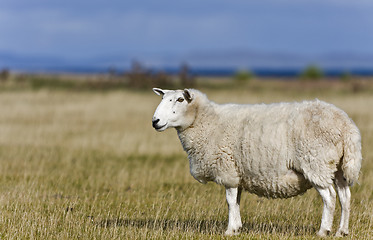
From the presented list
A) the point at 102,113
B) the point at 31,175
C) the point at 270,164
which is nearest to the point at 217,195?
the point at 270,164

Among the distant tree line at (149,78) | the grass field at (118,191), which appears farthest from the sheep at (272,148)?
the distant tree line at (149,78)

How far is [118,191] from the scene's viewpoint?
1102 centimetres

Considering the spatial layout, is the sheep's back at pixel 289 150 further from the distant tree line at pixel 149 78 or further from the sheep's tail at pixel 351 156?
the distant tree line at pixel 149 78

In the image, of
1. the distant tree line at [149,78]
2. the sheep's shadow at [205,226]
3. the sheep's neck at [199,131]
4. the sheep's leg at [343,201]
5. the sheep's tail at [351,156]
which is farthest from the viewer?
the distant tree line at [149,78]

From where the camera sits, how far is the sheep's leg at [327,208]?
6.93 metres

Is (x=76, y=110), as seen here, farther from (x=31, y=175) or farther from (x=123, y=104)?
(x=31, y=175)

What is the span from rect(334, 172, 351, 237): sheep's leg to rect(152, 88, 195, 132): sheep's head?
2.25 metres

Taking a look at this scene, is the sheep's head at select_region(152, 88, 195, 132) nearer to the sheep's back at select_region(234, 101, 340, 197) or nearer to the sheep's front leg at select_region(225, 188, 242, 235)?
the sheep's back at select_region(234, 101, 340, 197)

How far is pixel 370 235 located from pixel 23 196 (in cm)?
611

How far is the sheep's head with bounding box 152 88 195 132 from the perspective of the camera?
24.0ft

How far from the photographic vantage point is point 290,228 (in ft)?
25.9

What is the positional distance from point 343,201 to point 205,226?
217cm

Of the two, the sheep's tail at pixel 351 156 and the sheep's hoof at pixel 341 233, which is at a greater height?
the sheep's tail at pixel 351 156

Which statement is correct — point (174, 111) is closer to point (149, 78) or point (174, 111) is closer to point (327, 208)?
point (327, 208)
